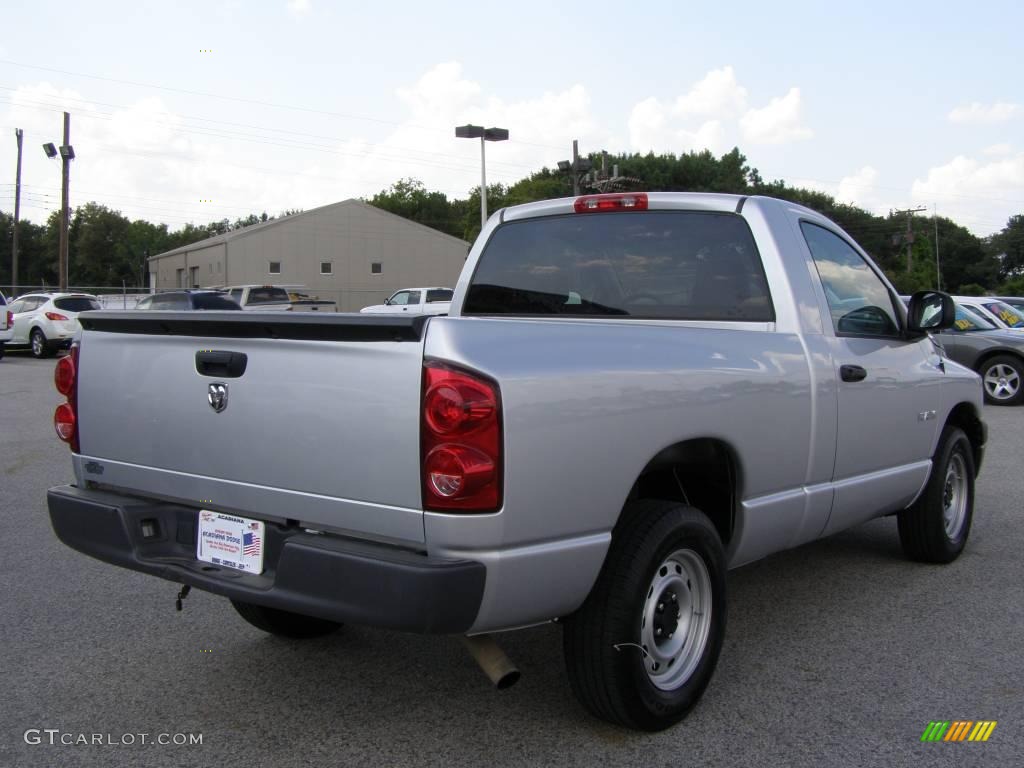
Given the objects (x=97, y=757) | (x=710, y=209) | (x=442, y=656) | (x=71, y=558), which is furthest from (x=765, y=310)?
(x=71, y=558)

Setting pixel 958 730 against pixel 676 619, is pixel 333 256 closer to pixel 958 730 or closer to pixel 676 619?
pixel 676 619

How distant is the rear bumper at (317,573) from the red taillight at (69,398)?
1.33 ft

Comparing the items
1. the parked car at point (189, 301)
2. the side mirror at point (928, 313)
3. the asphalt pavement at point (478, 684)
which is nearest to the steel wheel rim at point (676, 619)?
the asphalt pavement at point (478, 684)

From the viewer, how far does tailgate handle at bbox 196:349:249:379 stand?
10.0 feet

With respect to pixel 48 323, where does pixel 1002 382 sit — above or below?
below

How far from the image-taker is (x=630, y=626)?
3.07 metres

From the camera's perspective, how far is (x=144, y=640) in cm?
424

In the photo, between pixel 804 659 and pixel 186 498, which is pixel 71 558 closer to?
pixel 186 498

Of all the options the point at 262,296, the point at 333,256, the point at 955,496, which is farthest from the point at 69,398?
the point at 333,256

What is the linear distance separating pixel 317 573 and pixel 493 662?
627 millimetres

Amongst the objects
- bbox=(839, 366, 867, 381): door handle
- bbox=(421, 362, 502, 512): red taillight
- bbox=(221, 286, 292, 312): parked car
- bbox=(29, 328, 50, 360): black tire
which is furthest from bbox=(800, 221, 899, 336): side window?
bbox=(29, 328, 50, 360): black tire

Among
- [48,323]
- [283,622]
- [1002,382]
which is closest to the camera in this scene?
[283,622]

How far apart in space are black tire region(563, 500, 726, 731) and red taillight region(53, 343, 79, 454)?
1.98 metres

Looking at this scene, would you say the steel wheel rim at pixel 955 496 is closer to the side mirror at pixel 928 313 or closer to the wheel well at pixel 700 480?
the side mirror at pixel 928 313
